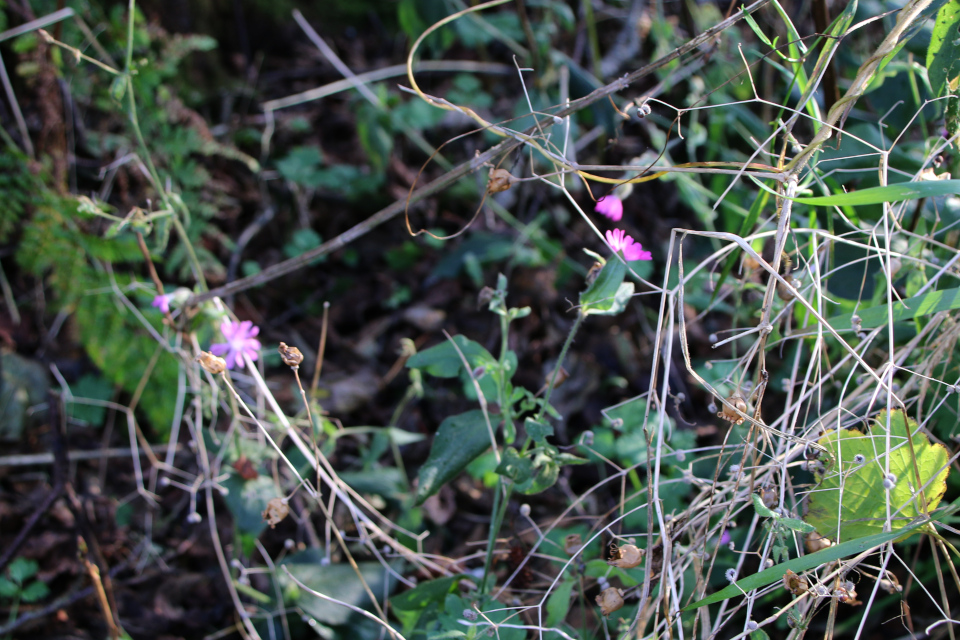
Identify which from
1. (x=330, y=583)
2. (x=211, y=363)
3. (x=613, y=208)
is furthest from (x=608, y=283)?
(x=330, y=583)

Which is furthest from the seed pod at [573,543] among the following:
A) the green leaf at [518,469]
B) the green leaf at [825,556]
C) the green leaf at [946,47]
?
the green leaf at [946,47]

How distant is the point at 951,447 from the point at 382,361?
1.43 meters

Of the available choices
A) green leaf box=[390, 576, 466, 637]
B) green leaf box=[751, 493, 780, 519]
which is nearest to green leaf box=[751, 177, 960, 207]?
green leaf box=[751, 493, 780, 519]

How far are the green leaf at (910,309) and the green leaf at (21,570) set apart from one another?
5.92ft

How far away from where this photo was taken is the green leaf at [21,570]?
143 centimetres

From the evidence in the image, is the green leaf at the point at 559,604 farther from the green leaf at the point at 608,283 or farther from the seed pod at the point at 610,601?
the green leaf at the point at 608,283

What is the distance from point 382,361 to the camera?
1.92m

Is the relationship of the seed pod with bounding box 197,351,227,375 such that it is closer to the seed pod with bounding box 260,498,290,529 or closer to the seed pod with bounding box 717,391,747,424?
the seed pod with bounding box 260,498,290,529

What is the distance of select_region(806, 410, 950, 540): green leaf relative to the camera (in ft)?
3.10

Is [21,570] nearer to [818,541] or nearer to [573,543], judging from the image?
[573,543]

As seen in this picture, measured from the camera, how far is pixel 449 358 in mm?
1167

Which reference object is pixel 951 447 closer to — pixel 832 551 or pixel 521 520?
pixel 832 551

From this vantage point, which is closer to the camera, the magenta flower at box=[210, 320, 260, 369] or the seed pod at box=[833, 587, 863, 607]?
the seed pod at box=[833, 587, 863, 607]

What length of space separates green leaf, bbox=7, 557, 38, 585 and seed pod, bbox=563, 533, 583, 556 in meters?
1.26
